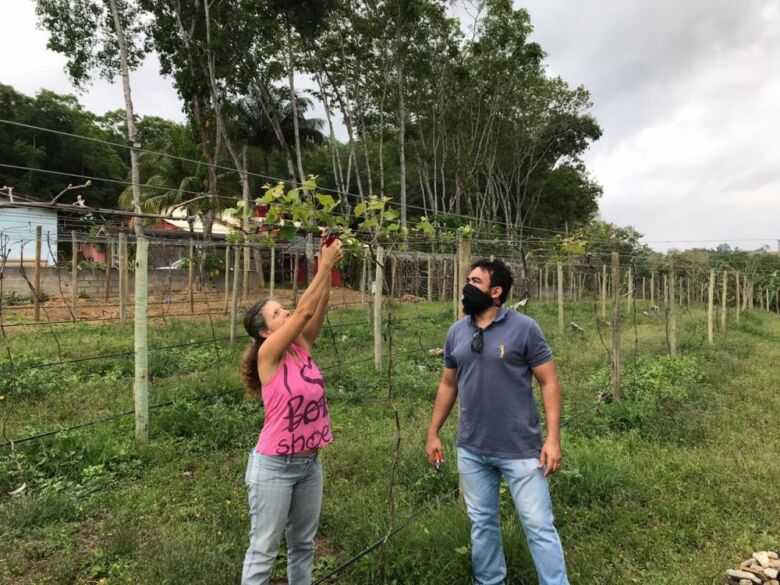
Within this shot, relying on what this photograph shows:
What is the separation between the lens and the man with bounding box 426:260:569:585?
2.25 m

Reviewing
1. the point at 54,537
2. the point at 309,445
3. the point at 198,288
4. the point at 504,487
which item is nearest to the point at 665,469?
the point at 504,487

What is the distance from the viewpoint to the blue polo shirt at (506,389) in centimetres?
230

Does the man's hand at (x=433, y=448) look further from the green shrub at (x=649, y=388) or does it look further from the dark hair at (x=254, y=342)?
the green shrub at (x=649, y=388)

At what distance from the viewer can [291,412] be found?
2123 mm

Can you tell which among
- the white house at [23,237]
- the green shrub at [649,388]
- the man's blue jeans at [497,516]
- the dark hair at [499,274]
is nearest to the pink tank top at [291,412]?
the man's blue jeans at [497,516]

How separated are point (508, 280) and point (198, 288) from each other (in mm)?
18277

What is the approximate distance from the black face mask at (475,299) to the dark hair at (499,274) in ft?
0.21

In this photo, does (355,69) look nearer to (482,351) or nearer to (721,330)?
(721,330)

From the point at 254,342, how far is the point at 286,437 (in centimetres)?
48

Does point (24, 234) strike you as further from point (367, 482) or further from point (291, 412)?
point (291, 412)

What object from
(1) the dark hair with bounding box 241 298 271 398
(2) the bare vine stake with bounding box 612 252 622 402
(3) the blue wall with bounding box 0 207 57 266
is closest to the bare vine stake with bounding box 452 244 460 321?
(2) the bare vine stake with bounding box 612 252 622 402

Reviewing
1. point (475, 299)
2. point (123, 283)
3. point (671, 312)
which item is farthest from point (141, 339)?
point (671, 312)

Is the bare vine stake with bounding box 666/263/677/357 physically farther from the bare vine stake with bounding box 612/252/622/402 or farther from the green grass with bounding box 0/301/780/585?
the bare vine stake with bounding box 612/252/622/402

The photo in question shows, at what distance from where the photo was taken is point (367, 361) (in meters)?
7.67
